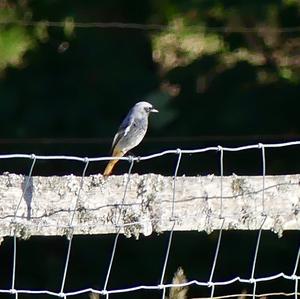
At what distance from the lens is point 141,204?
3.67 meters

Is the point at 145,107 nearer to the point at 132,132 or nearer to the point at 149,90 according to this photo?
the point at 132,132

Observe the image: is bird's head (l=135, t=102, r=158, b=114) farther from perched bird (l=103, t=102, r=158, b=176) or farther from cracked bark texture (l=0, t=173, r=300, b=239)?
cracked bark texture (l=0, t=173, r=300, b=239)

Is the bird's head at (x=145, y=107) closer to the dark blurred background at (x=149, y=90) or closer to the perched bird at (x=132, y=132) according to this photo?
the perched bird at (x=132, y=132)

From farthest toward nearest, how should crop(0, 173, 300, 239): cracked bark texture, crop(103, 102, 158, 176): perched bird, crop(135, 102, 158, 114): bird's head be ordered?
crop(135, 102, 158, 114): bird's head
crop(103, 102, 158, 176): perched bird
crop(0, 173, 300, 239): cracked bark texture

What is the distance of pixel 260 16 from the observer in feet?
30.2

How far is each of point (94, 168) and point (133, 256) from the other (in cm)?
85

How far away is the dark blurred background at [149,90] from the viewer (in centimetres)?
880

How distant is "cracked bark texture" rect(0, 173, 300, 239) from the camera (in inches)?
139

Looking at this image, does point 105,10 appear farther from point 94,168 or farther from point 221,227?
point 221,227

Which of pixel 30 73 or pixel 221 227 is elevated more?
pixel 30 73

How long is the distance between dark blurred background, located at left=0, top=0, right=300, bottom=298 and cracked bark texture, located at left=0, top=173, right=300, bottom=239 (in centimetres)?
461

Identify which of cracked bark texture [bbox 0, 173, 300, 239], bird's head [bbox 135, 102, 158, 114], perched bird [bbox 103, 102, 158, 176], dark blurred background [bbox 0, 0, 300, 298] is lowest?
cracked bark texture [bbox 0, 173, 300, 239]

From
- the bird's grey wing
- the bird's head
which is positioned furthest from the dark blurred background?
the bird's grey wing

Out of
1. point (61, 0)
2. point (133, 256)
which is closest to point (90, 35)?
point (61, 0)
